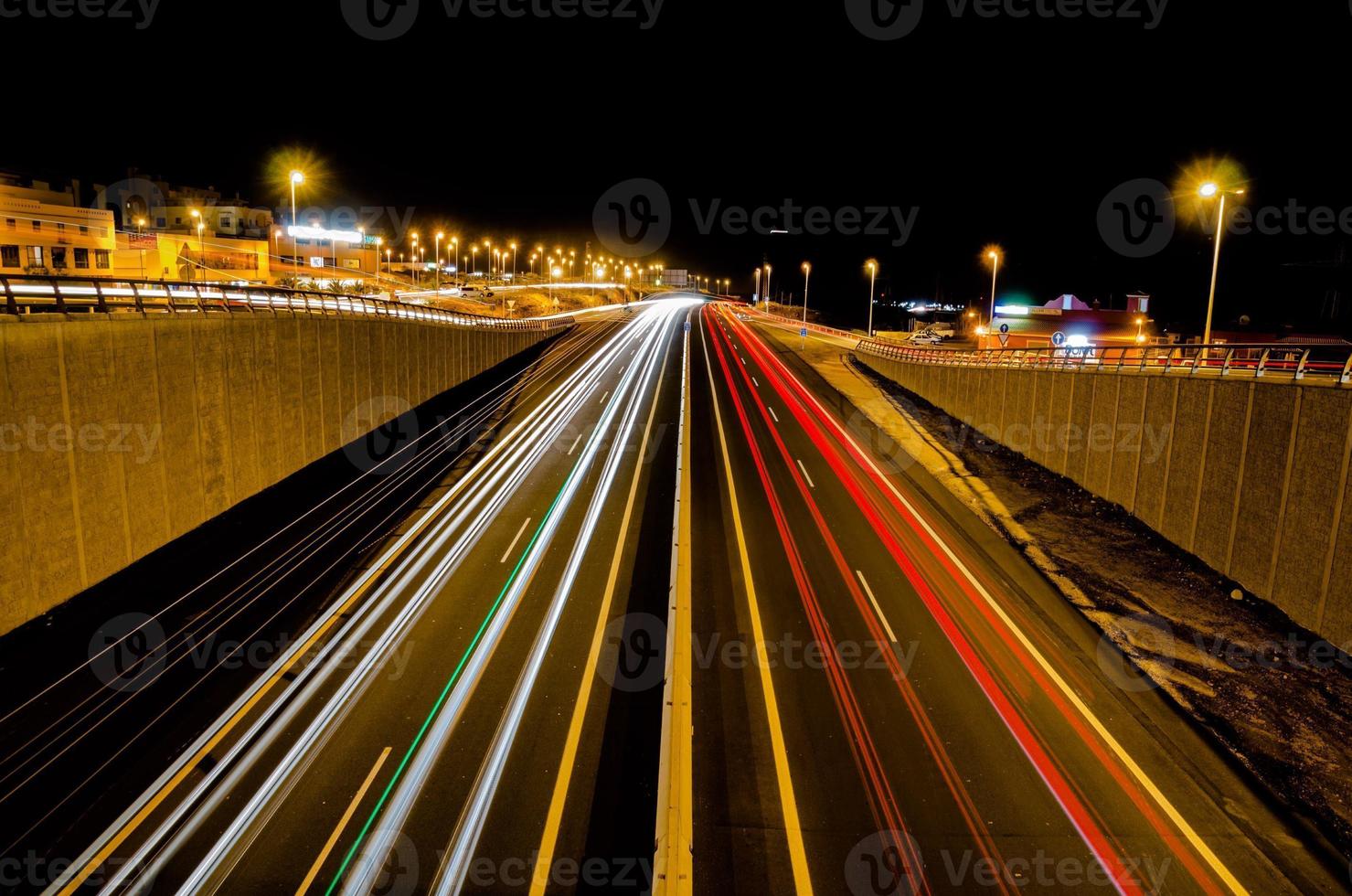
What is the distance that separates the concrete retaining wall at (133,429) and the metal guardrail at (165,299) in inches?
18.9

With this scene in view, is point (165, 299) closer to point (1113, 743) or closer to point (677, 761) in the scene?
point (677, 761)

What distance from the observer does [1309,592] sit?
45.1 feet

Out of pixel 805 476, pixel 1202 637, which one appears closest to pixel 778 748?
pixel 1202 637

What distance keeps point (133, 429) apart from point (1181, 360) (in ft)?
84.5

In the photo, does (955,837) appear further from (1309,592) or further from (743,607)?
(1309,592)

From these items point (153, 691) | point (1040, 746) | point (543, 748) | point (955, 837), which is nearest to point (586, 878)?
point (543, 748)

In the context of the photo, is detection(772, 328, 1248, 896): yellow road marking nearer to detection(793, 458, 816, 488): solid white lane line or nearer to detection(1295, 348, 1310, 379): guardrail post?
detection(793, 458, 816, 488): solid white lane line

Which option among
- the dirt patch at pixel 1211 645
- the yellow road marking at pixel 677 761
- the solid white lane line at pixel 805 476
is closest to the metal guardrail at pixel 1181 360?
the dirt patch at pixel 1211 645

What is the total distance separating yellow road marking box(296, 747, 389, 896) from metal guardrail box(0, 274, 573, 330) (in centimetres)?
1039

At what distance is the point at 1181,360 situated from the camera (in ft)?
65.5

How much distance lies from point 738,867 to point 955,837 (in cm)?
288

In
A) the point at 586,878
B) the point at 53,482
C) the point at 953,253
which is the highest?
the point at 953,253

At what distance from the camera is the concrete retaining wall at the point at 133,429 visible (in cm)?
1273

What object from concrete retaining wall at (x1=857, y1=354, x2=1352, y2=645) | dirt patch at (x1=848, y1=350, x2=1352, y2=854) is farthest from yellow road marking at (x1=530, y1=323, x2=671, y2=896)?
concrete retaining wall at (x1=857, y1=354, x2=1352, y2=645)
